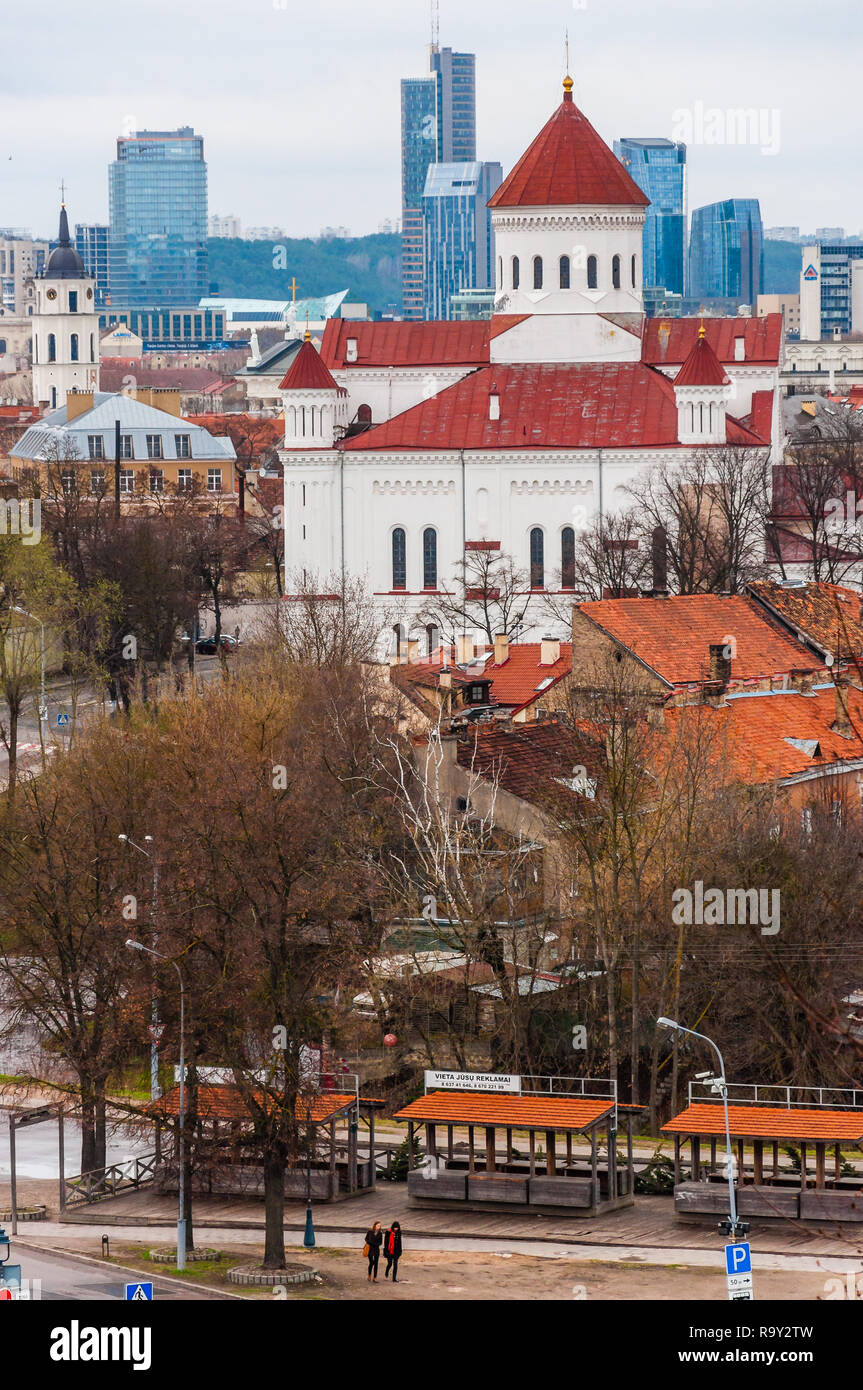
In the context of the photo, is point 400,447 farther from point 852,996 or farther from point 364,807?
point 852,996

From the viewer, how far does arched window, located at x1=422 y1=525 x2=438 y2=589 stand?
91.8 meters

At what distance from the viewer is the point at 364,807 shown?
168ft

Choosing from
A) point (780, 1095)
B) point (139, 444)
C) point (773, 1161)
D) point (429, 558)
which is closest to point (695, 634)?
point (780, 1095)

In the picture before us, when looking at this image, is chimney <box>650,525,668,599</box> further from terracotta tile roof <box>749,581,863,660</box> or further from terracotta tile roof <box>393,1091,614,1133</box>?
terracotta tile roof <box>393,1091,614,1133</box>

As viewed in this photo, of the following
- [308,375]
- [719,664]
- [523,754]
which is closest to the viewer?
[523,754]

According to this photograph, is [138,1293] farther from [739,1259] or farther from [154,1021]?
[154,1021]

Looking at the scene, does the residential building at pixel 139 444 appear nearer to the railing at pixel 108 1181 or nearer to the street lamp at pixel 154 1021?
the railing at pixel 108 1181

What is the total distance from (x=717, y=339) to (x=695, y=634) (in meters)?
39.9

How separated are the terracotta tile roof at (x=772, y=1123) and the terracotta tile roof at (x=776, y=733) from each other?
1074 cm

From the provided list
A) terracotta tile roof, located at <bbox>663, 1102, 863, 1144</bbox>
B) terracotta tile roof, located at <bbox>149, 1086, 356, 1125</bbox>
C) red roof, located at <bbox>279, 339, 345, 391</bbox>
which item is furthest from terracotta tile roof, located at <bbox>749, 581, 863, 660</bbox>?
red roof, located at <bbox>279, 339, 345, 391</bbox>

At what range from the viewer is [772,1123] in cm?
3797

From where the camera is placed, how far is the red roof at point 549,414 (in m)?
90.4

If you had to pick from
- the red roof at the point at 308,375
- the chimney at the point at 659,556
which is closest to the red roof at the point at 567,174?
the red roof at the point at 308,375

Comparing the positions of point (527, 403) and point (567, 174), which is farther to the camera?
point (567, 174)
